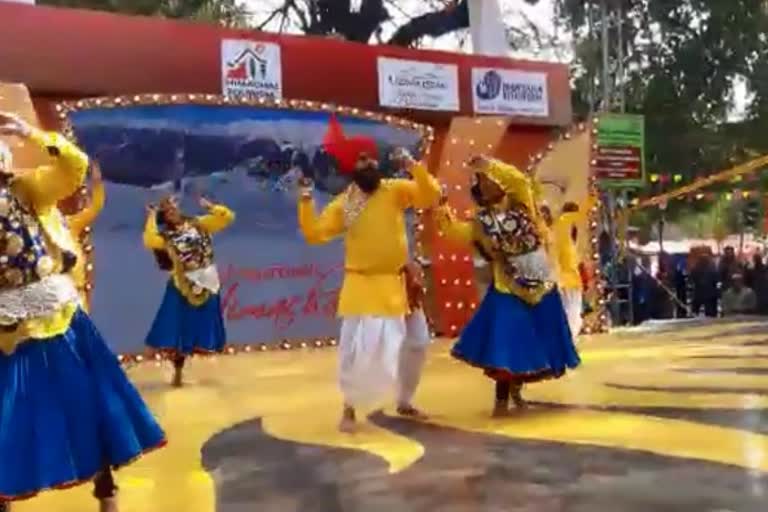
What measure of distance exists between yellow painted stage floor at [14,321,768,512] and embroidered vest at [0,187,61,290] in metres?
1.07

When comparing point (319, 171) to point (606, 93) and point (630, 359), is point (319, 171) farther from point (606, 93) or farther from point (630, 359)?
point (606, 93)

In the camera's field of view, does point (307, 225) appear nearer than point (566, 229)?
Yes

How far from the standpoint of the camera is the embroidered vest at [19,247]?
3.96m

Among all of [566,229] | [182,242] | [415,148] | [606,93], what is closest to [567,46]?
[606,93]

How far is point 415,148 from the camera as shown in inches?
521

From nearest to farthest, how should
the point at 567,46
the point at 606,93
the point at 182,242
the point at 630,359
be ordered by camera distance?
the point at 182,242, the point at 630,359, the point at 606,93, the point at 567,46

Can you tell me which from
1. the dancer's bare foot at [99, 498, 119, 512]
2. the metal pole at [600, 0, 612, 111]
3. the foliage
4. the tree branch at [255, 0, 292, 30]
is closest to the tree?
the tree branch at [255, 0, 292, 30]

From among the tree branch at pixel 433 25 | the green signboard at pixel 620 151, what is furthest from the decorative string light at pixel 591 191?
the tree branch at pixel 433 25

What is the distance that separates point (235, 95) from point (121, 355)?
2.73 metres

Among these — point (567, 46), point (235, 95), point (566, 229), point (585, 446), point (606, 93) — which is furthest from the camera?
point (567, 46)

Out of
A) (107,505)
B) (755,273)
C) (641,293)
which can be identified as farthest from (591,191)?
(107,505)

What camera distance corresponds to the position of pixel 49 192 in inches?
159

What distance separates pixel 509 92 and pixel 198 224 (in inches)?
242

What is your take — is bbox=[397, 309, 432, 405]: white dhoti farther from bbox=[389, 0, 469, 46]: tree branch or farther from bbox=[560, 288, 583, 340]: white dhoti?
bbox=[389, 0, 469, 46]: tree branch
